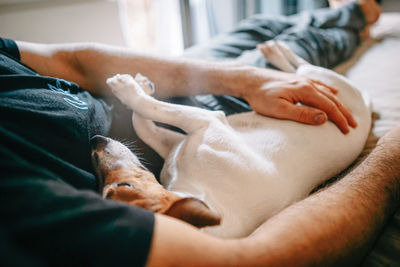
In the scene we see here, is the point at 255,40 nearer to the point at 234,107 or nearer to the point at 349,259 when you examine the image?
the point at 234,107

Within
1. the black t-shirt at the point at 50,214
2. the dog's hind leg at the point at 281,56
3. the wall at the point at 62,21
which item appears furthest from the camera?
the wall at the point at 62,21

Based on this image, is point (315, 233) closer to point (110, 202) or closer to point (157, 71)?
point (110, 202)

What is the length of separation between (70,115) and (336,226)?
79cm

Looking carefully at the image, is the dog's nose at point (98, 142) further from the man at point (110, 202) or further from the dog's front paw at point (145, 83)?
the dog's front paw at point (145, 83)

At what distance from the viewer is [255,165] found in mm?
978

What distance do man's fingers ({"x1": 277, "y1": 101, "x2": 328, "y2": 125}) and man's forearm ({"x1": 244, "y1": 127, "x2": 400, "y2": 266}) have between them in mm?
241

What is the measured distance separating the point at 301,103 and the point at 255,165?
0.37 metres

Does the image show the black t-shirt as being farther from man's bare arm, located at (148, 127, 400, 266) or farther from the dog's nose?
the dog's nose

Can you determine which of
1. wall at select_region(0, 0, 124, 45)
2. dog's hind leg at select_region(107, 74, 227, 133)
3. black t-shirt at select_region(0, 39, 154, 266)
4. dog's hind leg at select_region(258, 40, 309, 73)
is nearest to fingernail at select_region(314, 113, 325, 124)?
dog's hind leg at select_region(107, 74, 227, 133)

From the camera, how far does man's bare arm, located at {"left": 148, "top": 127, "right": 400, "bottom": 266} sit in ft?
1.62

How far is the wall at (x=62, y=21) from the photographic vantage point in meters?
2.35

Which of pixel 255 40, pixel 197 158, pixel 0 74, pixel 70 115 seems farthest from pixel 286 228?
pixel 255 40

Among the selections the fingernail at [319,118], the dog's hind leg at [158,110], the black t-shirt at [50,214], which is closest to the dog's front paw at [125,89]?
the dog's hind leg at [158,110]

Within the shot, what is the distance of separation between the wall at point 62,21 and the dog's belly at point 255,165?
2.21 metres
